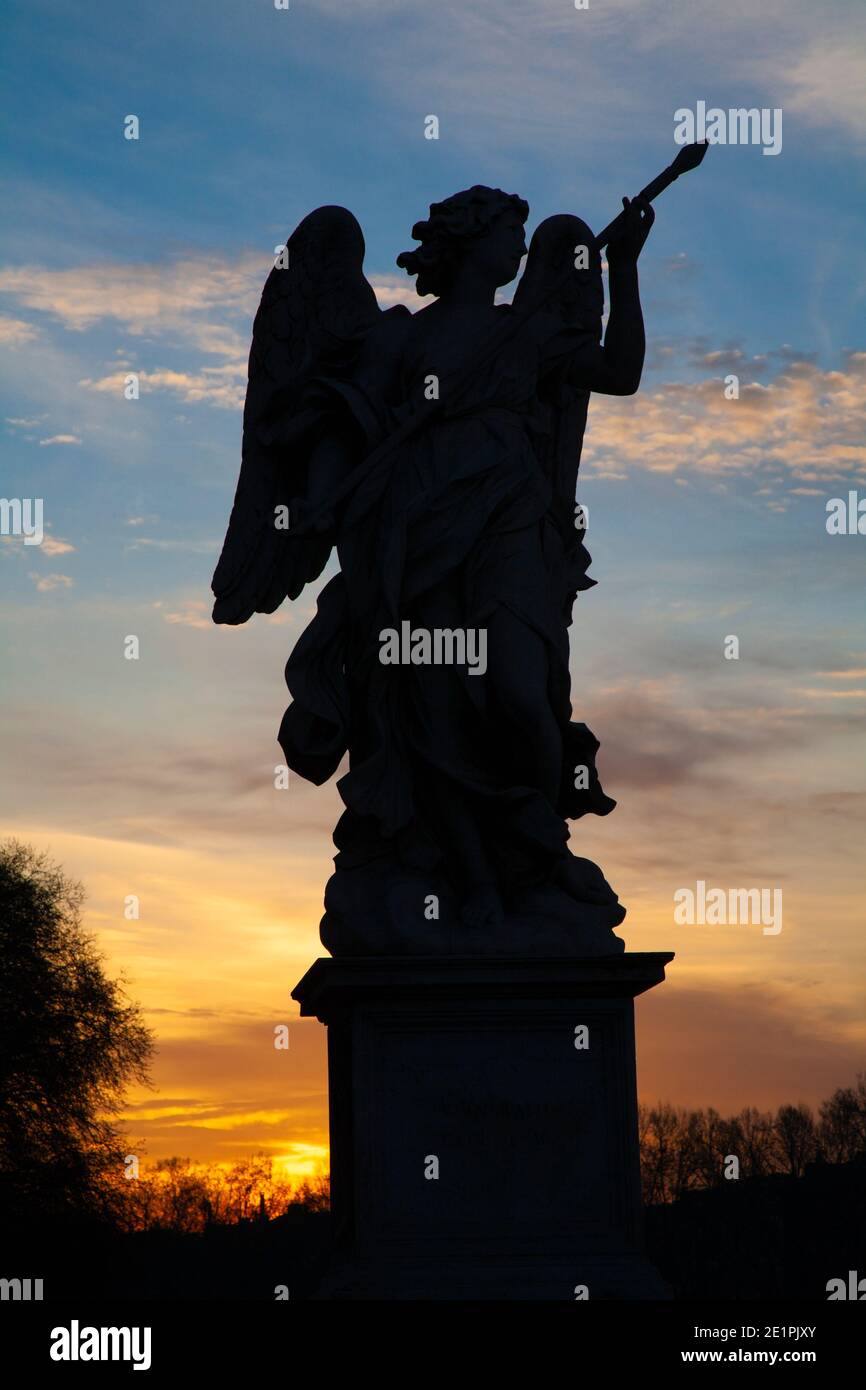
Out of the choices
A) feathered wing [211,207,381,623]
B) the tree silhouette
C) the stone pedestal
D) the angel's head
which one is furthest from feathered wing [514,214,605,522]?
the tree silhouette

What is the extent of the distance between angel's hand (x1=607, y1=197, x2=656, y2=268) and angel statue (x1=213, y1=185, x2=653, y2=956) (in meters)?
0.01

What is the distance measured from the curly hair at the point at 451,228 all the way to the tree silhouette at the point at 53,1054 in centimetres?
2070

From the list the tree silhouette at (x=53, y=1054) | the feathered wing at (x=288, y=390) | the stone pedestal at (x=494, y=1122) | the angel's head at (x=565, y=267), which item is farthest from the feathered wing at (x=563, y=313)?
the tree silhouette at (x=53, y=1054)

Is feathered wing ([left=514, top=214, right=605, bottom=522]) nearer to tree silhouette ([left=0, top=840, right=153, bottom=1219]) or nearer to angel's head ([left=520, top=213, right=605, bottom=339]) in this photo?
angel's head ([left=520, top=213, right=605, bottom=339])

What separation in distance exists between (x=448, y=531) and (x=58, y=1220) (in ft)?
68.6

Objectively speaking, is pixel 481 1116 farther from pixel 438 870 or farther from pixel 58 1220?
pixel 58 1220

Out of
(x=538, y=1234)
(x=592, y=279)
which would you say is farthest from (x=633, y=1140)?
(x=592, y=279)

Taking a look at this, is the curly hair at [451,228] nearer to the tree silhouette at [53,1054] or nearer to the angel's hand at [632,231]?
the angel's hand at [632,231]

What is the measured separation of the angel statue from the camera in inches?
392

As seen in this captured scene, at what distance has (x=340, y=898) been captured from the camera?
9.86m

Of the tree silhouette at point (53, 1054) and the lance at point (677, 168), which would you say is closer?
the lance at point (677, 168)

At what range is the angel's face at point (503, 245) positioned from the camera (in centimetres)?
1054

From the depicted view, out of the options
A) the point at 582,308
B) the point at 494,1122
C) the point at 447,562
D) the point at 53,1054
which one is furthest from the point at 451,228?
the point at 53,1054
